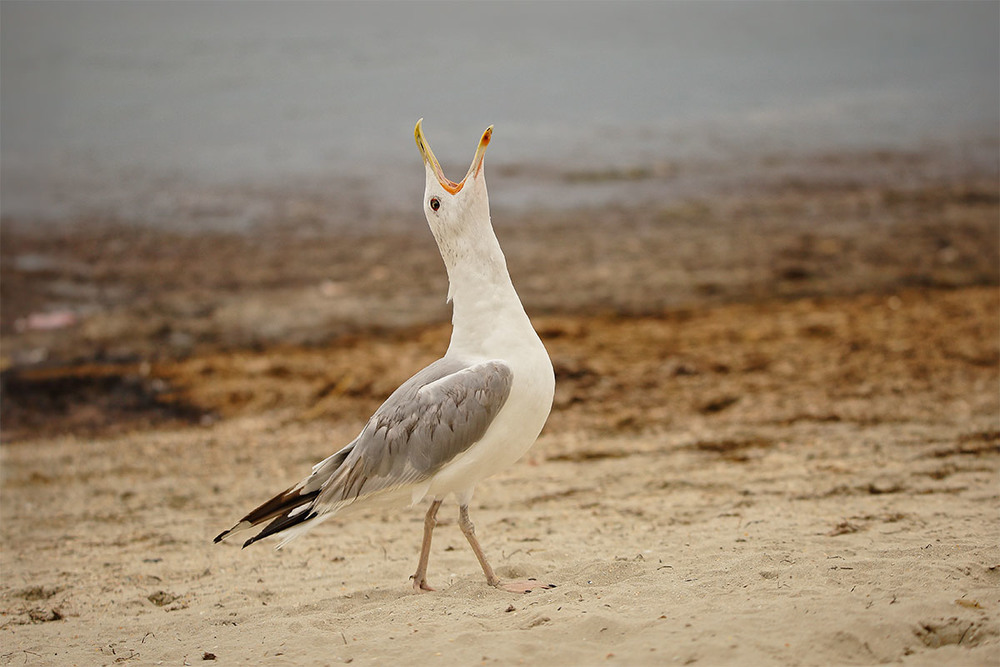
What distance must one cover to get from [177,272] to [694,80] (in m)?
11.3

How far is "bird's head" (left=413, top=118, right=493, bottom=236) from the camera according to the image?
13.7ft

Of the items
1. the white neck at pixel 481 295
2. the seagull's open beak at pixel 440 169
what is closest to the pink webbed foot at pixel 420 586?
the white neck at pixel 481 295

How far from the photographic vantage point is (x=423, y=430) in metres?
4.06

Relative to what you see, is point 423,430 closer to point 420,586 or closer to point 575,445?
point 420,586

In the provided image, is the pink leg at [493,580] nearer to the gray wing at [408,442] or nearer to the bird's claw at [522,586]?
the bird's claw at [522,586]

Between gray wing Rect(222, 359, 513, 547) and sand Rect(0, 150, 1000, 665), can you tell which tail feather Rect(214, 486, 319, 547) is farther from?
sand Rect(0, 150, 1000, 665)

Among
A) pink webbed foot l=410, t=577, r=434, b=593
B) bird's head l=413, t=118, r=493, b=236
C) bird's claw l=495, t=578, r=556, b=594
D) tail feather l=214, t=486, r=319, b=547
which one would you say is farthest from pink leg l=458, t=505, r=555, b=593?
bird's head l=413, t=118, r=493, b=236

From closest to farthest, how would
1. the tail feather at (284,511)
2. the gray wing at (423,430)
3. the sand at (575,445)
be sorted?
the sand at (575,445)
the gray wing at (423,430)
the tail feather at (284,511)

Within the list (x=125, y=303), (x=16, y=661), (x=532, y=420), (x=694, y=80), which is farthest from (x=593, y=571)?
(x=694, y=80)

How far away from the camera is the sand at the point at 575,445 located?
3.55 m

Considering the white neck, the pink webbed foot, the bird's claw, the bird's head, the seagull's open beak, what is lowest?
the pink webbed foot

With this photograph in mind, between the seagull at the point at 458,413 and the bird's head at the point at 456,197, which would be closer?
the seagull at the point at 458,413

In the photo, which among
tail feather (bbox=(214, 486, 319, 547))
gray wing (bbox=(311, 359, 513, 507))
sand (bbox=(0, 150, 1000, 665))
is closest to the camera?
sand (bbox=(0, 150, 1000, 665))

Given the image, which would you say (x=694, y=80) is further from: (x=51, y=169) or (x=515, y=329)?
(x=515, y=329)
